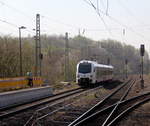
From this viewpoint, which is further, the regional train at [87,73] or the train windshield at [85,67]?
the train windshield at [85,67]

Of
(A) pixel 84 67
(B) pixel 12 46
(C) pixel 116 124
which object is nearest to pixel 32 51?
(B) pixel 12 46

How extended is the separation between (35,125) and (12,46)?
37.5 metres

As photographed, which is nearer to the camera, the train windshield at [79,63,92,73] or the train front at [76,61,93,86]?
the train front at [76,61,93,86]

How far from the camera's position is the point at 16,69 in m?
46.2

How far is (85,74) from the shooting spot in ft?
108

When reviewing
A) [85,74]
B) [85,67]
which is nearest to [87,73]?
[85,74]

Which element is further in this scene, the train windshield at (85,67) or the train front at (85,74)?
the train windshield at (85,67)

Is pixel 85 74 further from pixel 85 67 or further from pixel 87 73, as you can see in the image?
pixel 85 67

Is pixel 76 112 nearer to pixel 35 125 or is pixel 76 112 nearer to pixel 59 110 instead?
pixel 59 110

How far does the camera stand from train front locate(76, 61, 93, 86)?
32.6 metres

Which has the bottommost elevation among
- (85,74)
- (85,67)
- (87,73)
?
(85,74)

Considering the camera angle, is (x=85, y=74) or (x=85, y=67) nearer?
(x=85, y=74)

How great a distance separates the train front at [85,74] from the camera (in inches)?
1282

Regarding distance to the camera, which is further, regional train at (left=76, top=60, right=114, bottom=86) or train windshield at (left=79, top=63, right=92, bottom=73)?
train windshield at (left=79, top=63, right=92, bottom=73)
